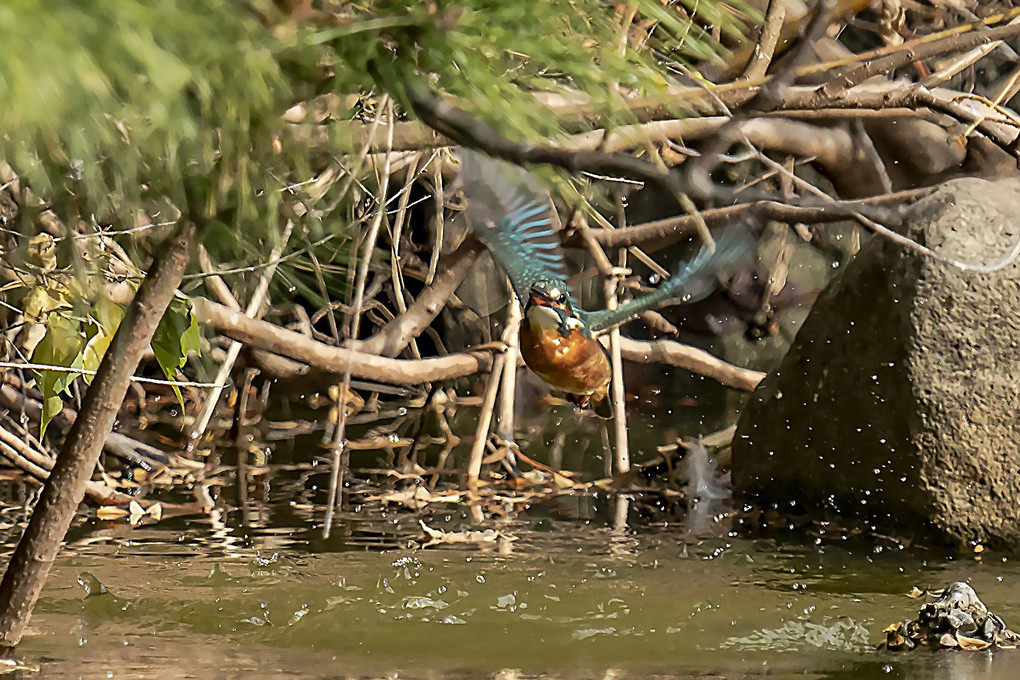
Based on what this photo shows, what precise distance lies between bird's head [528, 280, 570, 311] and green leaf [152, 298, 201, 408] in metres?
0.87

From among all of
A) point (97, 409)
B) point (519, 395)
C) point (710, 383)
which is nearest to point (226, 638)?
point (97, 409)

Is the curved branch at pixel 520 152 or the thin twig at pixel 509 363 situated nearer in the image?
the curved branch at pixel 520 152

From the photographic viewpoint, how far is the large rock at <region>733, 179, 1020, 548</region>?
3166mm

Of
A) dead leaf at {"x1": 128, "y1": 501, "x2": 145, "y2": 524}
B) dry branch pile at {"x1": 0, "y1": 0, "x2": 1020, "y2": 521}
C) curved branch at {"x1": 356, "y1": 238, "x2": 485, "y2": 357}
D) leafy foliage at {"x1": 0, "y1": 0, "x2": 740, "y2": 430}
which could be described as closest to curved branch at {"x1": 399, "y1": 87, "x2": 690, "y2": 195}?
leafy foliage at {"x1": 0, "y1": 0, "x2": 740, "y2": 430}

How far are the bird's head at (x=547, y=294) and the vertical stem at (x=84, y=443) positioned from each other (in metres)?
1.07

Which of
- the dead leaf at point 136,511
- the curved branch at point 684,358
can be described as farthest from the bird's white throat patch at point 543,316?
the curved branch at point 684,358

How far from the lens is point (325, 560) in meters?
2.95

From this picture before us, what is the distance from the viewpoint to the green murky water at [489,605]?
215 cm

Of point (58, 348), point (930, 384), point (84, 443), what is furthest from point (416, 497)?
point (84, 443)

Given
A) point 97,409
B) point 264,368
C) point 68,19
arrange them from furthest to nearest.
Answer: point 264,368
point 97,409
point 68,19

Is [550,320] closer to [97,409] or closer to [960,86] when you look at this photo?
[97,409]

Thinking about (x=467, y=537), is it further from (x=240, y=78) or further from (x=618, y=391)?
(x=240, y=78)

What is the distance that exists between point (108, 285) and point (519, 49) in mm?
2432

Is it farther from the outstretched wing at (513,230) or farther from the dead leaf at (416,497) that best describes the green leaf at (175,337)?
the dead leaf at (416,497)
